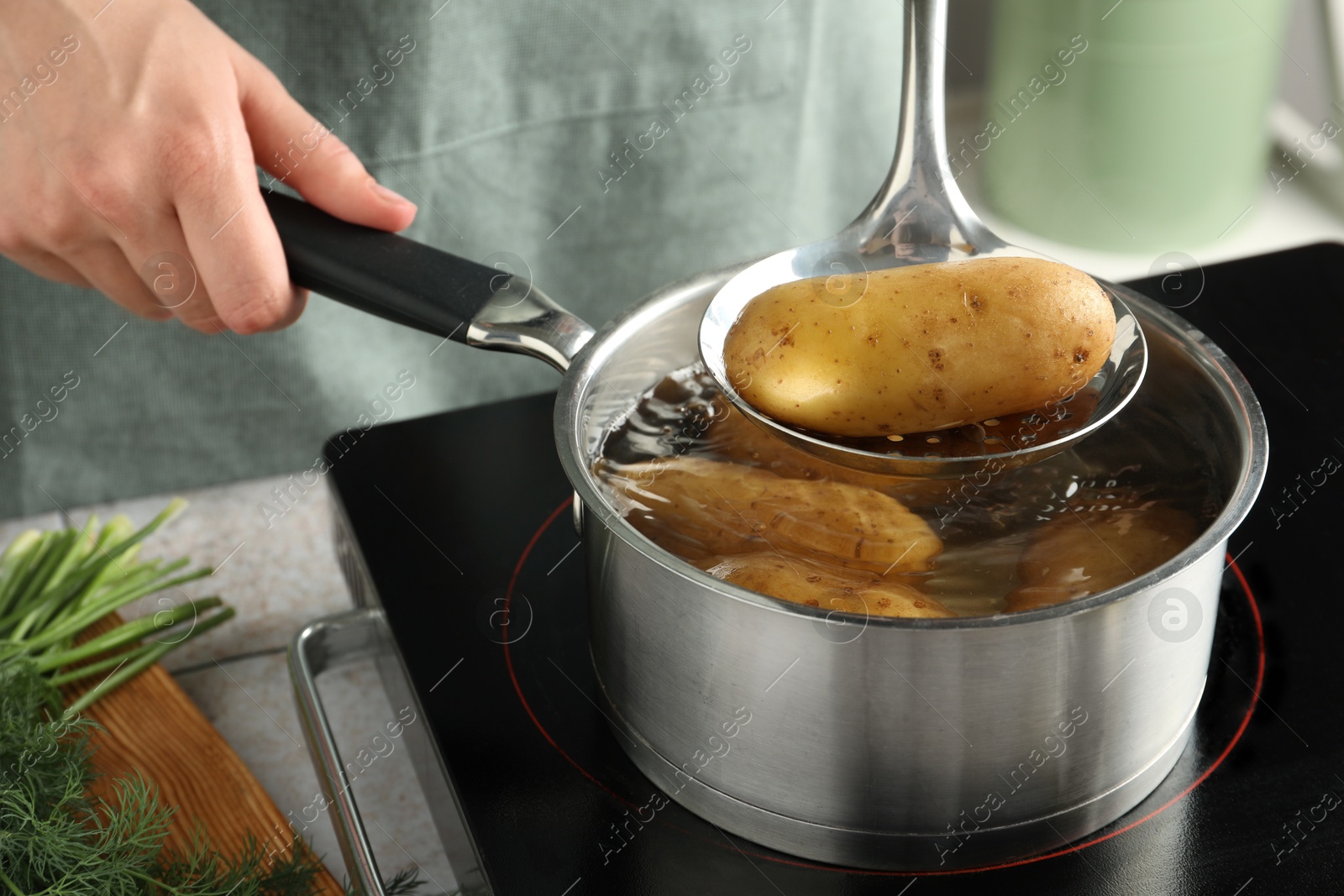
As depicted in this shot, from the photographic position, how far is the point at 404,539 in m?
0.71

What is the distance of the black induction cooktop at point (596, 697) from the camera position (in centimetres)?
52

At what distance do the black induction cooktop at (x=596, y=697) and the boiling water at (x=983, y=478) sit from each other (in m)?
0.11

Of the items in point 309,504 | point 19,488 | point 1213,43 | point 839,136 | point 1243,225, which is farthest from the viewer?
point 1243,225

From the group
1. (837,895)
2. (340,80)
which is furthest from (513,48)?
(837,895)

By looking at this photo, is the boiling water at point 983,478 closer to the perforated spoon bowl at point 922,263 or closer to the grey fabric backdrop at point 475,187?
the perforated spoon bowl at point 922,263

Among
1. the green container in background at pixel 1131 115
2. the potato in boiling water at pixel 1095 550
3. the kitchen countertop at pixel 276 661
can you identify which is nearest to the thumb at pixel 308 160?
the kitchen countertop at pixel 276 661

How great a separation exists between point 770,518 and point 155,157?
0.39 metres

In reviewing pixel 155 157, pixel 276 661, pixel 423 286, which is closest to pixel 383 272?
pixel 423 286

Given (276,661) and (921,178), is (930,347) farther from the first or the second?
(276,661)

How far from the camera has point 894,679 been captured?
45cm

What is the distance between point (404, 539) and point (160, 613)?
0.17 m

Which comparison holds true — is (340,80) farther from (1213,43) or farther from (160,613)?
(1213,43)

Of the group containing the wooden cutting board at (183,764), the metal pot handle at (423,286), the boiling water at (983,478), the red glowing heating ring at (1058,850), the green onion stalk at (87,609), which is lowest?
the wooden cutting board at (183,764)

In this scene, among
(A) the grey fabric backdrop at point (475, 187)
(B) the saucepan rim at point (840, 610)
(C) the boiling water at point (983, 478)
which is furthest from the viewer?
(A) the grey fabric backdrop at point (475, 187)
